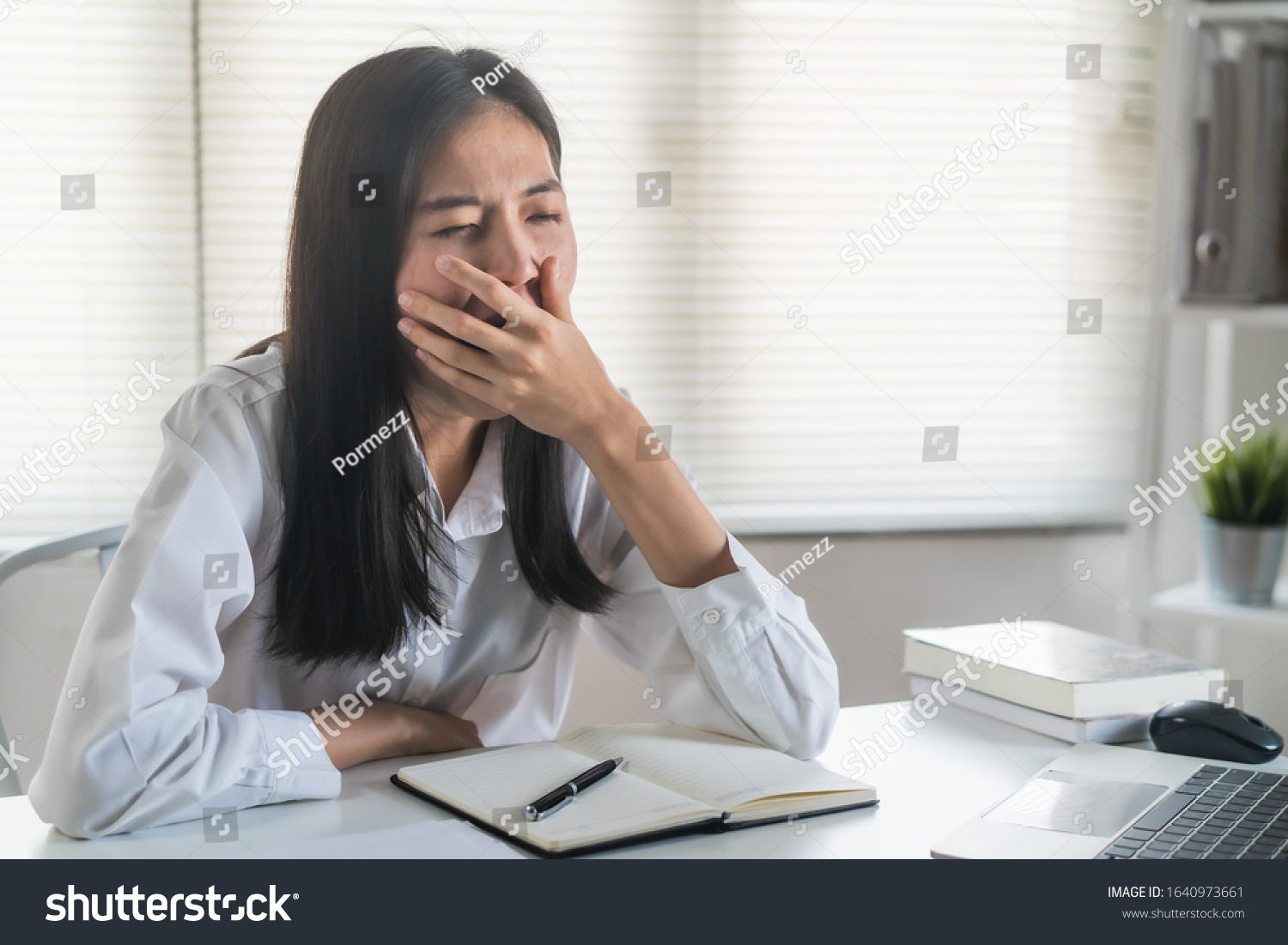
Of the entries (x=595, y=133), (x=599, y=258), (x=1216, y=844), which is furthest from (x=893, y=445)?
(x=1216, y=844)

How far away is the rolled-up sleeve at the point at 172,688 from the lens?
0.80 meters

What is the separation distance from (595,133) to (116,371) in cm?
94

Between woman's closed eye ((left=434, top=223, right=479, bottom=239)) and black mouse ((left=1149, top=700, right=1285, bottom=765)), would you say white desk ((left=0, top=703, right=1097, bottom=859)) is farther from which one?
woman's closed eye ((left=434, top=223, right=479, bottom=239))

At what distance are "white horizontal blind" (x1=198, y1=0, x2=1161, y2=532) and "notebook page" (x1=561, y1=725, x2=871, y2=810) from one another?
104 centimetres

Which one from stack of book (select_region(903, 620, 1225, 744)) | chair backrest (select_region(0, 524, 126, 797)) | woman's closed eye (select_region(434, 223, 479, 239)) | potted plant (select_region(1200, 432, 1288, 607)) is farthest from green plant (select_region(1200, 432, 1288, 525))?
chair backrest (select_region(0, 524, 126, 797))

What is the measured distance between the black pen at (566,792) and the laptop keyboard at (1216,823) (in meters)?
0.38

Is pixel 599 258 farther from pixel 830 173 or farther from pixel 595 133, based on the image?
pixel 830 173

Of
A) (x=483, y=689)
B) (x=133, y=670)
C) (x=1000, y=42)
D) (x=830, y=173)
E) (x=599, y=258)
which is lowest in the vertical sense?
(x=483, y=689)

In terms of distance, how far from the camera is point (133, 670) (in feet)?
2.76

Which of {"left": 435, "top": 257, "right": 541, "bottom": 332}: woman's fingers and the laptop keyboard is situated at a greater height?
{"left": 435, "top": 257, "right": 541, "bottom": 332}: woman's fingers

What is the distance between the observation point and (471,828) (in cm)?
79

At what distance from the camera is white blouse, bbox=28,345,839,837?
0.83 m

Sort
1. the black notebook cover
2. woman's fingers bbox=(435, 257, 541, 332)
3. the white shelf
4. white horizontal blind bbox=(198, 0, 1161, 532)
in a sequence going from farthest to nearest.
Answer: white horizontal blind bbox=(198, 0, 1161, 532) → the white shelf → woman's fingers bbox=(435, 257, 541, 332) → the black notebook cover
